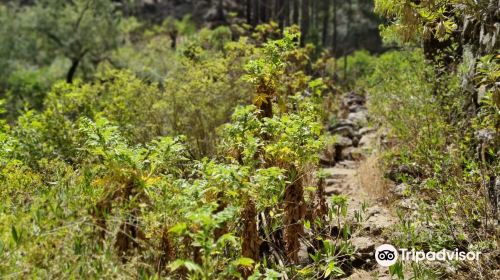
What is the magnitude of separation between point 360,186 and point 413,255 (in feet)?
10.2

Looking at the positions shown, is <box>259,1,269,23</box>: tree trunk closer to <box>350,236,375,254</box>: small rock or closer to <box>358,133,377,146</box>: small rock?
<box>358,133,377,146</box>: small rock

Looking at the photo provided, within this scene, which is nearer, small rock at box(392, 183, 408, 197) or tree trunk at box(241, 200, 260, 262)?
tree trunk at box(241, 200, 260, 262)

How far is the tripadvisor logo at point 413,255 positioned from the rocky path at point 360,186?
4.3 inches

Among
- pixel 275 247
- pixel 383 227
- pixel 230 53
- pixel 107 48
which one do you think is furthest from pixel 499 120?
pixel 107 48

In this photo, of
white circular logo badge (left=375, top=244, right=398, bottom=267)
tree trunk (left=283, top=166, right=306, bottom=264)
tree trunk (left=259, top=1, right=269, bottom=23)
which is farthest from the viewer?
tree trunk (left=259, top=1, right=269, bottom=23)

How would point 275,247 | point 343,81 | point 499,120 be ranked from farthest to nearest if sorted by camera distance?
point 343,81, point 275,247, point 499,120

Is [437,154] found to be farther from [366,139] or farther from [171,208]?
[366,139]

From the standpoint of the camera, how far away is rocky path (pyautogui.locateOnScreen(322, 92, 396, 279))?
4.99 metres

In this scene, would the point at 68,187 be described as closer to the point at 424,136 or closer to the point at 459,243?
the point at 459,243

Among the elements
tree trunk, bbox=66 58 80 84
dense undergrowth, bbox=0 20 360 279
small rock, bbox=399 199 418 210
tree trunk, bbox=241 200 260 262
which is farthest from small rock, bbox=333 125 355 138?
tree trunk, bbox=66 58 80 84

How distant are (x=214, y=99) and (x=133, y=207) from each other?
17.9 feet

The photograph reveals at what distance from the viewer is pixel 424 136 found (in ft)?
22.0

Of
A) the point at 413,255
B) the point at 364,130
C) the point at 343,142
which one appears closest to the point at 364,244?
the point at 413,255

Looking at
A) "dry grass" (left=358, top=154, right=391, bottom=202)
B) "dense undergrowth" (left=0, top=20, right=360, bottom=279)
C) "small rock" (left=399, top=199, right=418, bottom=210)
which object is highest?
"dense undergrowth" (left=0, top=20, right=360, bottom=279)
